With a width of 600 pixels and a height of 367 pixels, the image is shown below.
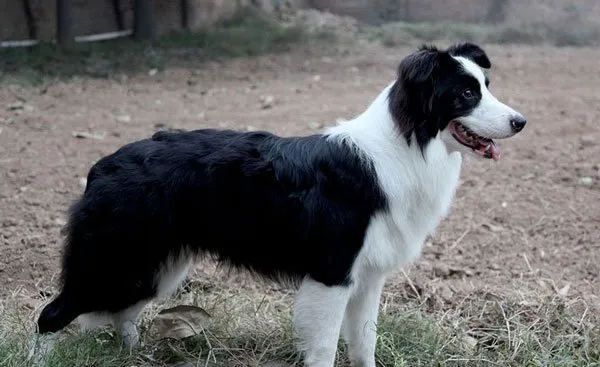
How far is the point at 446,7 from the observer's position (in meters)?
15.2

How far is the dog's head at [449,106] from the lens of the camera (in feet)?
11.0

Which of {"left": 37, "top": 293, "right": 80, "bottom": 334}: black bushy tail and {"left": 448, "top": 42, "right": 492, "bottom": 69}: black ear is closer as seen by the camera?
{"left": 448, "top": 42, "right": 492, "bottom": 69}: black ear

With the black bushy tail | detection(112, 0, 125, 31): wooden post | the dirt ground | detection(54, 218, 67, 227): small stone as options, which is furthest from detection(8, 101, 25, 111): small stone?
the black bushy tail

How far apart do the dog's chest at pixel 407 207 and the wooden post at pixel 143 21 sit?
371 inches

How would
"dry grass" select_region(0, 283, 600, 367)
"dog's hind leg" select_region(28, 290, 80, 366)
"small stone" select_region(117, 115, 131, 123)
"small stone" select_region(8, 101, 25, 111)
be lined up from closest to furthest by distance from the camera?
1. "dog's hind leg" select_region(28, 290, 80, 366)
2. "dry grass" select_region(0, 283, 600, 367)
3. "small stone" select_region(117, 115, 131, 123)
4. "small stone" select_region(8, 101, 25, 111)

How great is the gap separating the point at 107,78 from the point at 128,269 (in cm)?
717

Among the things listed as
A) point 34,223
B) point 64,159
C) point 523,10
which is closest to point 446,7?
point 523,10

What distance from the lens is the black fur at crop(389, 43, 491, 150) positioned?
132 inches

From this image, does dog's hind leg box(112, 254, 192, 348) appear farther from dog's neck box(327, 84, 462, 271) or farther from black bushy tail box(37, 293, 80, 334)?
dog's neck box(327, 84, 462, 271)

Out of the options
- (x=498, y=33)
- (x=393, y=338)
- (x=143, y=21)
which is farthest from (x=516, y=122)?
(x=498, y=33)

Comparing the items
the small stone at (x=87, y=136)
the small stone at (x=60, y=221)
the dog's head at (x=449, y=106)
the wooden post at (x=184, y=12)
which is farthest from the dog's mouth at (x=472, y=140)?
the wooden post at (x=184, y=12)

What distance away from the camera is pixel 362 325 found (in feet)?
12.5

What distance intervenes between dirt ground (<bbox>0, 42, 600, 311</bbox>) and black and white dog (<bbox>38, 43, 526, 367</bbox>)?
57 cm

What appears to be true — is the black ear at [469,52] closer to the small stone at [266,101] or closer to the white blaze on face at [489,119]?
the white blaze on face at [489,119]
